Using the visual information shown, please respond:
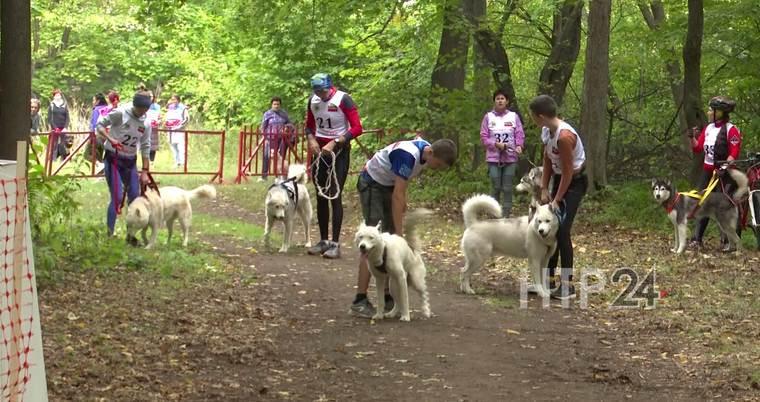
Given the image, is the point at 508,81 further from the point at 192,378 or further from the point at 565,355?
the point at 192,378

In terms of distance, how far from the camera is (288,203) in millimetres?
12242

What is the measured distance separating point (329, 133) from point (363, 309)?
338cm

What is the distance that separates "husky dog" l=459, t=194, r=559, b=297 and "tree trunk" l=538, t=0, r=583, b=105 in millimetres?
8903

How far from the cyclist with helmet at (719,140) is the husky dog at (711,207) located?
0.25 m

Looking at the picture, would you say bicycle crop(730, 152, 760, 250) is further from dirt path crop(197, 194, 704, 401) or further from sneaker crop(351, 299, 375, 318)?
sneaker crop(351, 299, 375, 318)

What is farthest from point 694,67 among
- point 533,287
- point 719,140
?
point 533,287

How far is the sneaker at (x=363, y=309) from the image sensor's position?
8.64m

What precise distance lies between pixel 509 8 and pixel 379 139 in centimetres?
570

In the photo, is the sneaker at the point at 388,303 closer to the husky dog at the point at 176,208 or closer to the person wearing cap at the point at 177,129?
the husky dog at the point at 176,208

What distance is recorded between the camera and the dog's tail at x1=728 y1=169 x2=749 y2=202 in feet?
42.2

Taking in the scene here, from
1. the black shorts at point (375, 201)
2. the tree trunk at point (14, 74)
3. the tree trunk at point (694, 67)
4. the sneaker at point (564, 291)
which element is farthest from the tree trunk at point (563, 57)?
the tree trunk at point (14, 74)

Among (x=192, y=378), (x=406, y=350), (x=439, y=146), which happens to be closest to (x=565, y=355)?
(x=406, y=350)

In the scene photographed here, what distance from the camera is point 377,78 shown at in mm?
23547

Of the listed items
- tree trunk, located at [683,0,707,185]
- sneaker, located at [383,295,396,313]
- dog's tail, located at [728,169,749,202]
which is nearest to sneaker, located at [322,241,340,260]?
sneaker, located at [383,295,396,313]
